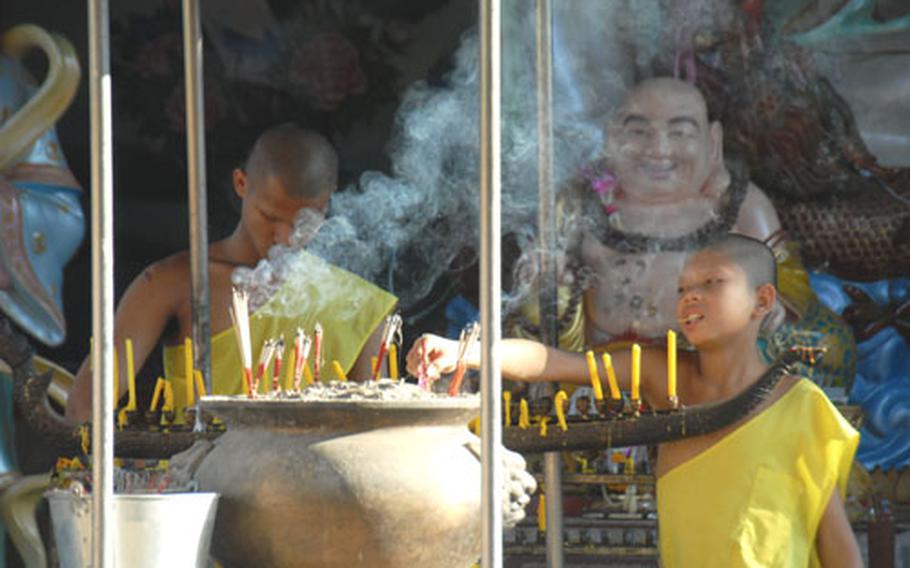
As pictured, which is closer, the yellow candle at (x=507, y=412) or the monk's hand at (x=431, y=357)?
the monk's hand at (x=431, y=357)

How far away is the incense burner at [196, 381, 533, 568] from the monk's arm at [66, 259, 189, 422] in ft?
7.48

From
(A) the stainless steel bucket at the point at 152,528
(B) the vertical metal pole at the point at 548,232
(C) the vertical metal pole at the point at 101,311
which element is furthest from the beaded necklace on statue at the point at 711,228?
(C) the vertical metal pole at the point at 101,311

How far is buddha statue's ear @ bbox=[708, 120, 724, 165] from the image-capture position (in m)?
5.95

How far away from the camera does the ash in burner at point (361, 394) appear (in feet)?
12.0

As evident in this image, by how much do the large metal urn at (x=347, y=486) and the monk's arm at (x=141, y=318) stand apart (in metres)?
2.28

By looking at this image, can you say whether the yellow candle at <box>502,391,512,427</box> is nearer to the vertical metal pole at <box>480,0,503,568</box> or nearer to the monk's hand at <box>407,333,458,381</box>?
the monk's hand at <box>407,333,458,381</box>

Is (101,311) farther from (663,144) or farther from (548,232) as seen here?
(663,144)

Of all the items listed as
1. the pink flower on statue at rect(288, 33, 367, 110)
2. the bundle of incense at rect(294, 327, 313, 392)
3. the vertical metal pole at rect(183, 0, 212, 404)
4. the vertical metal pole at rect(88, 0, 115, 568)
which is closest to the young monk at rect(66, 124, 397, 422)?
the pink flower on statue at rect(288, 33, 367, 110)

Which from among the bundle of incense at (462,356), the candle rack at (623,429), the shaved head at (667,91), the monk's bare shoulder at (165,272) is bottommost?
the candle rack at (623,429)

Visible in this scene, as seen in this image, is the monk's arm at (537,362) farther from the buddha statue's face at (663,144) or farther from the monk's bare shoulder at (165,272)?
the monk's bare shoulder at (165,272)

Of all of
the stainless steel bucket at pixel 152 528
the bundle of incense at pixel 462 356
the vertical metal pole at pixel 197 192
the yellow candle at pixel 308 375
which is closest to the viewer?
the stainless steel bucket at pixel 152 528

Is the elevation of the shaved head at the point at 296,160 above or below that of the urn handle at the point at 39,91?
below

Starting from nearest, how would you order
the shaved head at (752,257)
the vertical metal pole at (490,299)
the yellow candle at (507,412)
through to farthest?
the vertical metal pole at (490,299)
the yellow candle at (507,412)
the shaved head at (752,257)

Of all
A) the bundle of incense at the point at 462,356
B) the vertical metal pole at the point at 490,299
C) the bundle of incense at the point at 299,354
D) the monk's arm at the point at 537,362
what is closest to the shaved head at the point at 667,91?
the monk's arm at the point at 537,362
